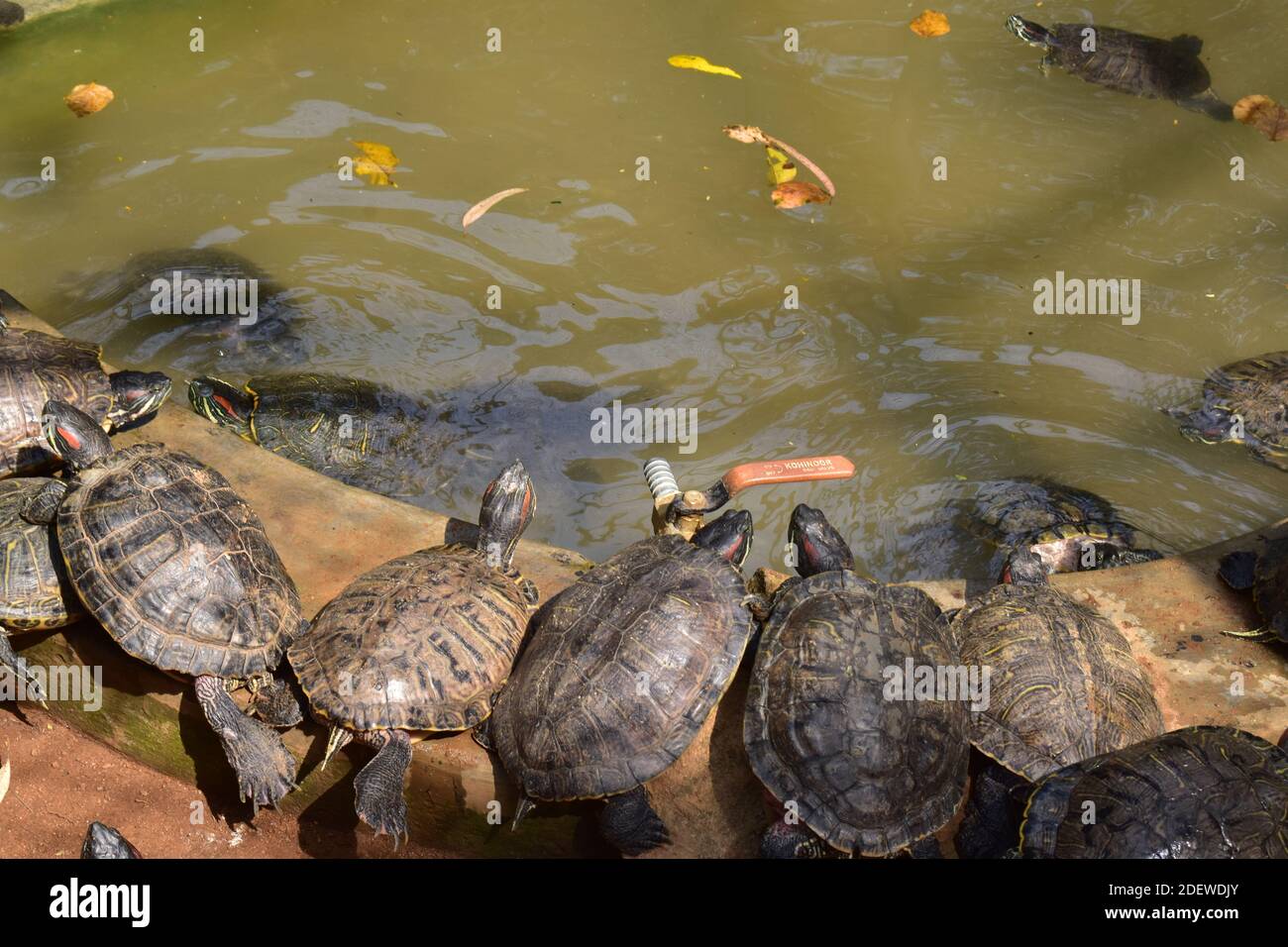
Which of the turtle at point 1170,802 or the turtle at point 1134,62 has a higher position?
the turtle at point 1134,62

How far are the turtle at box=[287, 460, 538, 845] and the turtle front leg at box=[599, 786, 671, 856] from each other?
0.55 metres

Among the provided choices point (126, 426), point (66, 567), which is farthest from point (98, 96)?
point (66, 567)

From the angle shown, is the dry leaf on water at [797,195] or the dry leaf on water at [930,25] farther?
the dry leaf on water at [930,25]

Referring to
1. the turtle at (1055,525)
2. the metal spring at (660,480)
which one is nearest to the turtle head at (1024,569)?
the turtle at (1055,525)

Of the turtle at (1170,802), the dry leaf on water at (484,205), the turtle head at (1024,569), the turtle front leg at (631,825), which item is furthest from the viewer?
the dry leaf on water at (484,205)

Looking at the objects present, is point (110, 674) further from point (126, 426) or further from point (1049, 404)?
point (1049, 404)

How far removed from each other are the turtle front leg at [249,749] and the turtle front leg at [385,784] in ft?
1.06

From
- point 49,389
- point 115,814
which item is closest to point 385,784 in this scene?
point 115,814

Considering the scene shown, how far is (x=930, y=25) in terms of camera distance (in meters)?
7.84

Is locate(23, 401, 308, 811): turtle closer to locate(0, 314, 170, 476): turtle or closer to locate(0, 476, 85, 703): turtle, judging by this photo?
locate(0, 476, 85, 703): turtle

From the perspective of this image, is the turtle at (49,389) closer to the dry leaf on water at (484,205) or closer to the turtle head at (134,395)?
the turtle head at (134,395)

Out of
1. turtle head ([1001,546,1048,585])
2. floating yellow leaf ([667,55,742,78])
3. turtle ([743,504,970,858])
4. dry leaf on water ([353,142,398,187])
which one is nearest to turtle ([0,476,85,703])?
turtle ([743,504,970,858])

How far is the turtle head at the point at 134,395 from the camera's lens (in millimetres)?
4816
